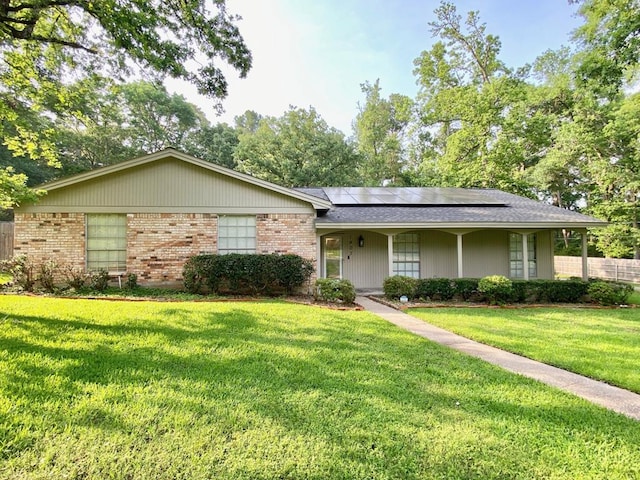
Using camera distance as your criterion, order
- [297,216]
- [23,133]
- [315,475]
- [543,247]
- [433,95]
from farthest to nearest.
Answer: [433,95]
[543,247]
[297,216]
[23,133]
[315,475]

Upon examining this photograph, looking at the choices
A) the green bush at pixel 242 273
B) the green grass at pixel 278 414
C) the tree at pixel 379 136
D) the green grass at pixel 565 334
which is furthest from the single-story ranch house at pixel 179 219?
the tree at pixel 379 136

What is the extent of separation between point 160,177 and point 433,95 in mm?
22706

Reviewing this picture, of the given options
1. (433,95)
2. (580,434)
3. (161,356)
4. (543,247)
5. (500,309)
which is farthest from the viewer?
(433,95)

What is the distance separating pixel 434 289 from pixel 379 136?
2453 centimetres

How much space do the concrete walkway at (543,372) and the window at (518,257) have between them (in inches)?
299

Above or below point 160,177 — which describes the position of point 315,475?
below

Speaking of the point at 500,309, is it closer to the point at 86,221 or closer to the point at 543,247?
the point at 543,247

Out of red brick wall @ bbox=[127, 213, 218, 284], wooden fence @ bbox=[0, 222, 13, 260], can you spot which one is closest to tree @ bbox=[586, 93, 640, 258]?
red brick wall @ bbox=[127, 213, 218, 284]

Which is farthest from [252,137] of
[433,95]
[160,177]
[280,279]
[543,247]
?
[543,247]

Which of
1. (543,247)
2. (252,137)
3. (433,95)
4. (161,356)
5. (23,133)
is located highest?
(433,95)

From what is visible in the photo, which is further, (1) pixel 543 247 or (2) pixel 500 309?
(1) pixel 543 247

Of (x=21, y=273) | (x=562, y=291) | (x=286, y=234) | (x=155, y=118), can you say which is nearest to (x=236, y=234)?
(x=286, y=234)

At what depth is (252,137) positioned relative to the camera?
25.4 meters

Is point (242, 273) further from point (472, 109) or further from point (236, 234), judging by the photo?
point (472, 109)
